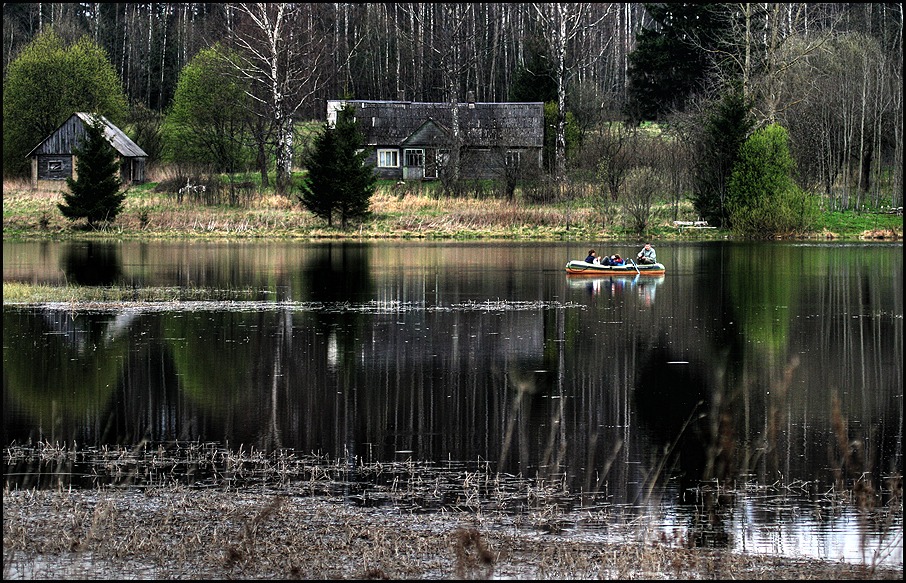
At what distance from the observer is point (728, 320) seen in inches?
1038

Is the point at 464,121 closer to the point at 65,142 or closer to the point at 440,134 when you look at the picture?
the point at 440,134

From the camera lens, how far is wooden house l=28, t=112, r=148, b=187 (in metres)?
68.7

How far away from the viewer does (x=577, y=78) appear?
86.6 metres

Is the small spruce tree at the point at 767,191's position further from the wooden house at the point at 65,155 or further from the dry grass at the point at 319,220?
the wooden house at the point at 65,155

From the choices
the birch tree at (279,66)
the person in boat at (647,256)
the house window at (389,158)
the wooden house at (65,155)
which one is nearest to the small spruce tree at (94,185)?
the birch tree at (279,66)

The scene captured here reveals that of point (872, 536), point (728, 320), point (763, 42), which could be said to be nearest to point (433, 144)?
point (763, 42)

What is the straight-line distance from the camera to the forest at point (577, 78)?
196 ft

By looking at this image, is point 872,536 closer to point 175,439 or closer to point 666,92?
point 175,439

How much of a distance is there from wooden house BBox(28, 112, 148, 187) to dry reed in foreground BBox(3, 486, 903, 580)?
59.8m

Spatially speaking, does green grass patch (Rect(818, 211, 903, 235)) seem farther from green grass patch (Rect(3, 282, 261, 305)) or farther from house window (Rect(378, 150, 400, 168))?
green grass patch (Rect(3, 282, 261, 305))

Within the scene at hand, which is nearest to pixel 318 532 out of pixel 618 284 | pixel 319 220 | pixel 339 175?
pixel 618 284

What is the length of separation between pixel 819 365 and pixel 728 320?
6.04 meters

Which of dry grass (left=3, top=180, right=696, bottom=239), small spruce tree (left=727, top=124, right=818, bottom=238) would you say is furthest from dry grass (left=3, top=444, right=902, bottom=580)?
small spruce tree (left=727, top=124, right=818, bottom=238)

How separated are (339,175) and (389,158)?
17959 mm
